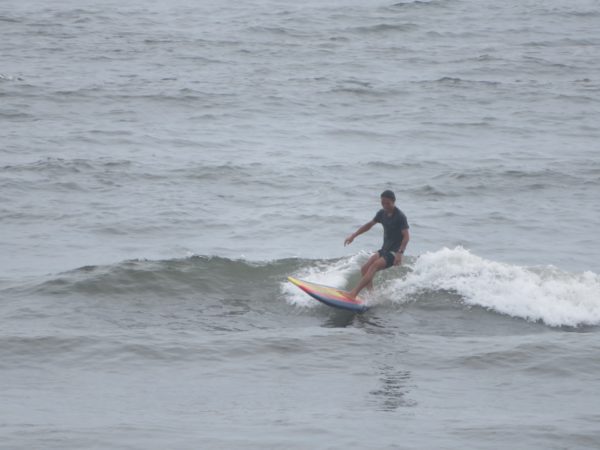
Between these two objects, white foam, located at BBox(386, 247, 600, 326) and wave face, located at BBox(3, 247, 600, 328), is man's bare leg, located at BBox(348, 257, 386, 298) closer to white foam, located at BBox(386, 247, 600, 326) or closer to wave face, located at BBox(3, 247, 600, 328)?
wave face, located at BBox(3, 247, 600, 328)

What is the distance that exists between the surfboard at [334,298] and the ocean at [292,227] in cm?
19

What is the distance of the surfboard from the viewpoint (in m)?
16.4

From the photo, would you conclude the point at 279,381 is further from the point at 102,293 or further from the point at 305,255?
the point at 305,255

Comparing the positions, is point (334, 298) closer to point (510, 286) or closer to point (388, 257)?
point (388, 257)

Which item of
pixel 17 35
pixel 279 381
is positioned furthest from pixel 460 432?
pixel 17 35

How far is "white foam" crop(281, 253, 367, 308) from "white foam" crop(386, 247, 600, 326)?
1032 mm

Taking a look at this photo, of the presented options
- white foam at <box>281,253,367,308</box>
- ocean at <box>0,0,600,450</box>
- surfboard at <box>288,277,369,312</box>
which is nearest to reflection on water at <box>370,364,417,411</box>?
ocean at <box>0,0,600,450</box>

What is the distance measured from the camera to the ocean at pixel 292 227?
1279 cm

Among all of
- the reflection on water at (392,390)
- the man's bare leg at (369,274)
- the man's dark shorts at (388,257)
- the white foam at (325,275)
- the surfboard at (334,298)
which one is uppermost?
the man's dark shorts at (388,257)

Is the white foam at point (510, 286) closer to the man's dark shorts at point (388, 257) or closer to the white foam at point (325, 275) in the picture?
the white foam at point (325, 275)

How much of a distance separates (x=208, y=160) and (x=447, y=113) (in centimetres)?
898

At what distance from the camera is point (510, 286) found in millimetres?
17656

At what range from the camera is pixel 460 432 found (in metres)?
11.9

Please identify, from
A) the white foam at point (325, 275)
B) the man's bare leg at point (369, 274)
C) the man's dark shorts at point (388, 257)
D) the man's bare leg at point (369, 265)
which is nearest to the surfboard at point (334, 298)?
the man's bare leg at point (369, 274)
